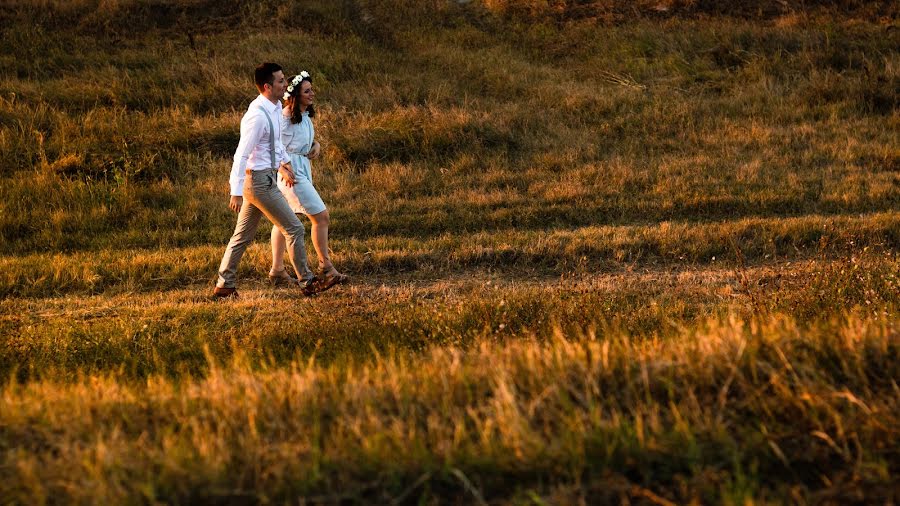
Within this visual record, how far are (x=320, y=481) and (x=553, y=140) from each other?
1009 centimetres

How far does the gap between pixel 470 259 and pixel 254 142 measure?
2584 mm

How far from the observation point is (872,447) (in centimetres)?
290

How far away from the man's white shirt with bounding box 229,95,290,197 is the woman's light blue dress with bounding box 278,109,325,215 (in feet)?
1.46

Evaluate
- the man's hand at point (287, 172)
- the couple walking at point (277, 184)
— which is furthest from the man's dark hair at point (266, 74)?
the man's hand at point (287, 172)

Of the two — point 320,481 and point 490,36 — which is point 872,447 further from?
point 490,36

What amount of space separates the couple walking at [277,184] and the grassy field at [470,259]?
315 millimetres

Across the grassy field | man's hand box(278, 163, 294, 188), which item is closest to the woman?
man's hand box(278, 163, 294, 188)

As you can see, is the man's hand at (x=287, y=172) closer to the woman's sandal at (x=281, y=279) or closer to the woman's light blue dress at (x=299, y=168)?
the woman's light blue dress at (x=299, y=168)

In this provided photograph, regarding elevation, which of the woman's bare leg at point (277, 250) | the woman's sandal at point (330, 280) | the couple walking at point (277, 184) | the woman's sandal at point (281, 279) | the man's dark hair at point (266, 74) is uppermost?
the man's dark hair at point (266, 74)

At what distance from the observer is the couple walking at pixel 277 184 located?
24.1ft

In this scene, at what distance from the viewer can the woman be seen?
26.0 ft

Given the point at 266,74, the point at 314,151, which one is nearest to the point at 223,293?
the point at 314,151

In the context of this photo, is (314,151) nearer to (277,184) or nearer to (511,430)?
(277,184)

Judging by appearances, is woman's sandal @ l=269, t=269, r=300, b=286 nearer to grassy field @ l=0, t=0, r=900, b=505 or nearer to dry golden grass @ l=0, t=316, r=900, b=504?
grassy field @ l=0, t=0, r=900, b=505
